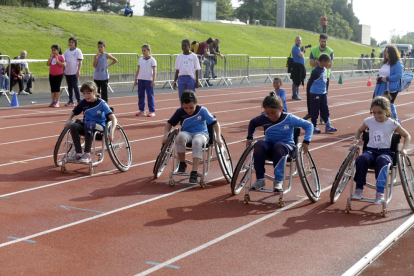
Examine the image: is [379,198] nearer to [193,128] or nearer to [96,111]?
[193,128]

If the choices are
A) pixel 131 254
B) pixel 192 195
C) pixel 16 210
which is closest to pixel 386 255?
pixel 131 254

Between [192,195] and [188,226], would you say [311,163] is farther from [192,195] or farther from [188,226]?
[188,226]

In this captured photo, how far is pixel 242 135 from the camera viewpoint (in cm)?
1288

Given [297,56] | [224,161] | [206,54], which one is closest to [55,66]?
[297,56]

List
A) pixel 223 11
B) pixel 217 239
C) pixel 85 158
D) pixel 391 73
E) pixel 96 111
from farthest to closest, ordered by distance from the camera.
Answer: pixel 223 11 < pixel 391 73 < pixel 96 111 < pixel 85 158 < pixel 217 239

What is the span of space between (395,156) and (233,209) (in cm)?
199

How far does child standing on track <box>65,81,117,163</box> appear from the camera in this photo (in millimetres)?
8781

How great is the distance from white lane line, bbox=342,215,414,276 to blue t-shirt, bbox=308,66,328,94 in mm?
6780

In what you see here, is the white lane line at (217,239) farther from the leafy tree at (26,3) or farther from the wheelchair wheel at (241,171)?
the leafy tree at (26,3)

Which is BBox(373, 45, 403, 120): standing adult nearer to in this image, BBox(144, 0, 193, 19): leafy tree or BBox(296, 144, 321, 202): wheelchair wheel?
BBox(296, 144, 321, 202): wheelchair wheel

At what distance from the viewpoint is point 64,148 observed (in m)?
9.06

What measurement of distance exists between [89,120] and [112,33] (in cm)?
2968

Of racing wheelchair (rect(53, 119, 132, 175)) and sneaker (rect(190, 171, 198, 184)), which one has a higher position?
racing wheelchair (rect(53, 119, 132, 175))

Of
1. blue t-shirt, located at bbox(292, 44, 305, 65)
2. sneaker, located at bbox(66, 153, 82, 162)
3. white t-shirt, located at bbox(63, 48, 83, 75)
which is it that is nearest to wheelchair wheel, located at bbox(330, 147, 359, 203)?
sneaker, located at bbox(66, 153, 82, 162)
